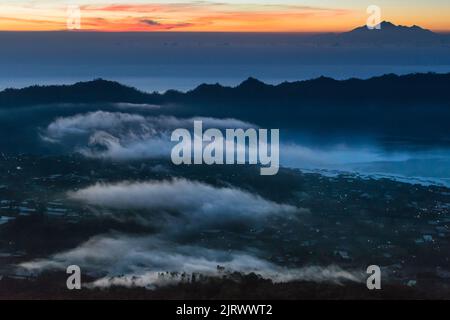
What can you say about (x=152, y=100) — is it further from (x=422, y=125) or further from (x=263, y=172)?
(x=422, y=125)

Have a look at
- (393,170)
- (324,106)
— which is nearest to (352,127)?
(324,106)

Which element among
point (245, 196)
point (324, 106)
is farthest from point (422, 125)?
point (245, 196)

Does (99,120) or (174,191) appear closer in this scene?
(174,191)

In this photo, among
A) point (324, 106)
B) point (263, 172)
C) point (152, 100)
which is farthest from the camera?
point (324, 106)
